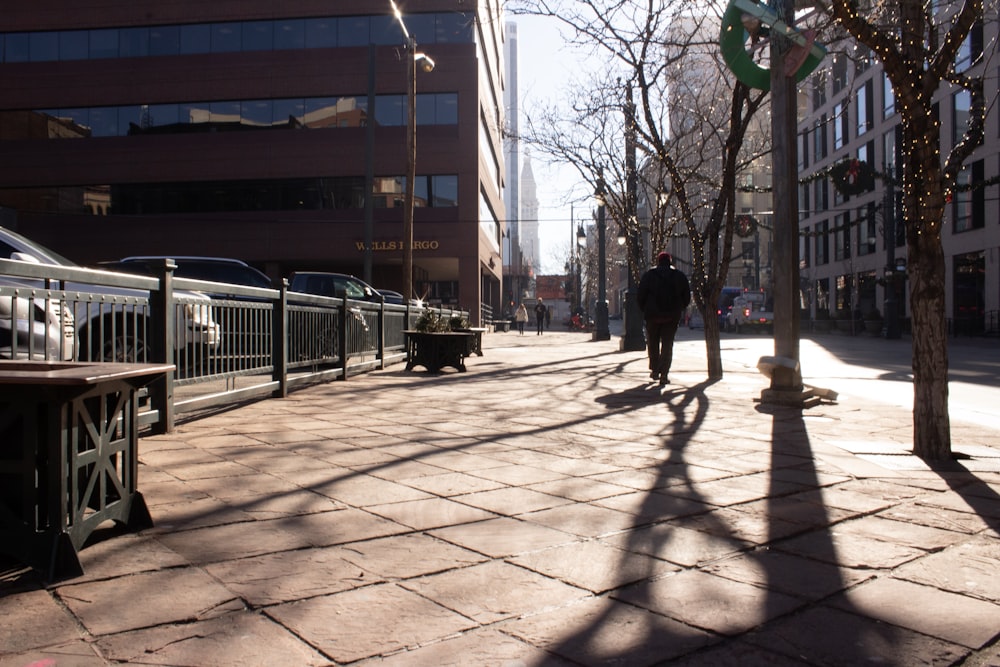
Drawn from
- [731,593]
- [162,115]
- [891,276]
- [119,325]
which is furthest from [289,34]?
[731,593]

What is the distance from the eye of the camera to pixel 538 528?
3639mm

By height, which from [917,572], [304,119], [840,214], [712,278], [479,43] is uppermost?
[479,43]

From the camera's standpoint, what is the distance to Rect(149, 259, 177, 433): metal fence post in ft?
19.3

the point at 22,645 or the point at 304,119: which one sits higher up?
the point at 304,119

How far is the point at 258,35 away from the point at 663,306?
3548cm

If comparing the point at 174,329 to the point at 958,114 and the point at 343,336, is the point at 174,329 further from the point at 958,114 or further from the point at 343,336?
the point at 958,114

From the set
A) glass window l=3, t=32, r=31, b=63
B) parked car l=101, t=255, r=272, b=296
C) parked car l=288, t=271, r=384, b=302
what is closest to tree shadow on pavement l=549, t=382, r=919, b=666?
parked car l=101, t=255, r=272, b=296

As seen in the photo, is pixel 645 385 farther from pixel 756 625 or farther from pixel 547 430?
pixel 756 625

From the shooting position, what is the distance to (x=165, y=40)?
1596 inches

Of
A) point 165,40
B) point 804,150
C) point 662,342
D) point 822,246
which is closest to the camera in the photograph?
point 662,342

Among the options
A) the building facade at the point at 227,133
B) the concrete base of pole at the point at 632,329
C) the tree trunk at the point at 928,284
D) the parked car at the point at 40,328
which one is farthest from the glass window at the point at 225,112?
the tree trunk at the point at 928,284

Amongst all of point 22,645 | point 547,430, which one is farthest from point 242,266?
point 22,645

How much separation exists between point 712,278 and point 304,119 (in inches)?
1246

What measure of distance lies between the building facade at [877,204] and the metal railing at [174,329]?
10.5m
